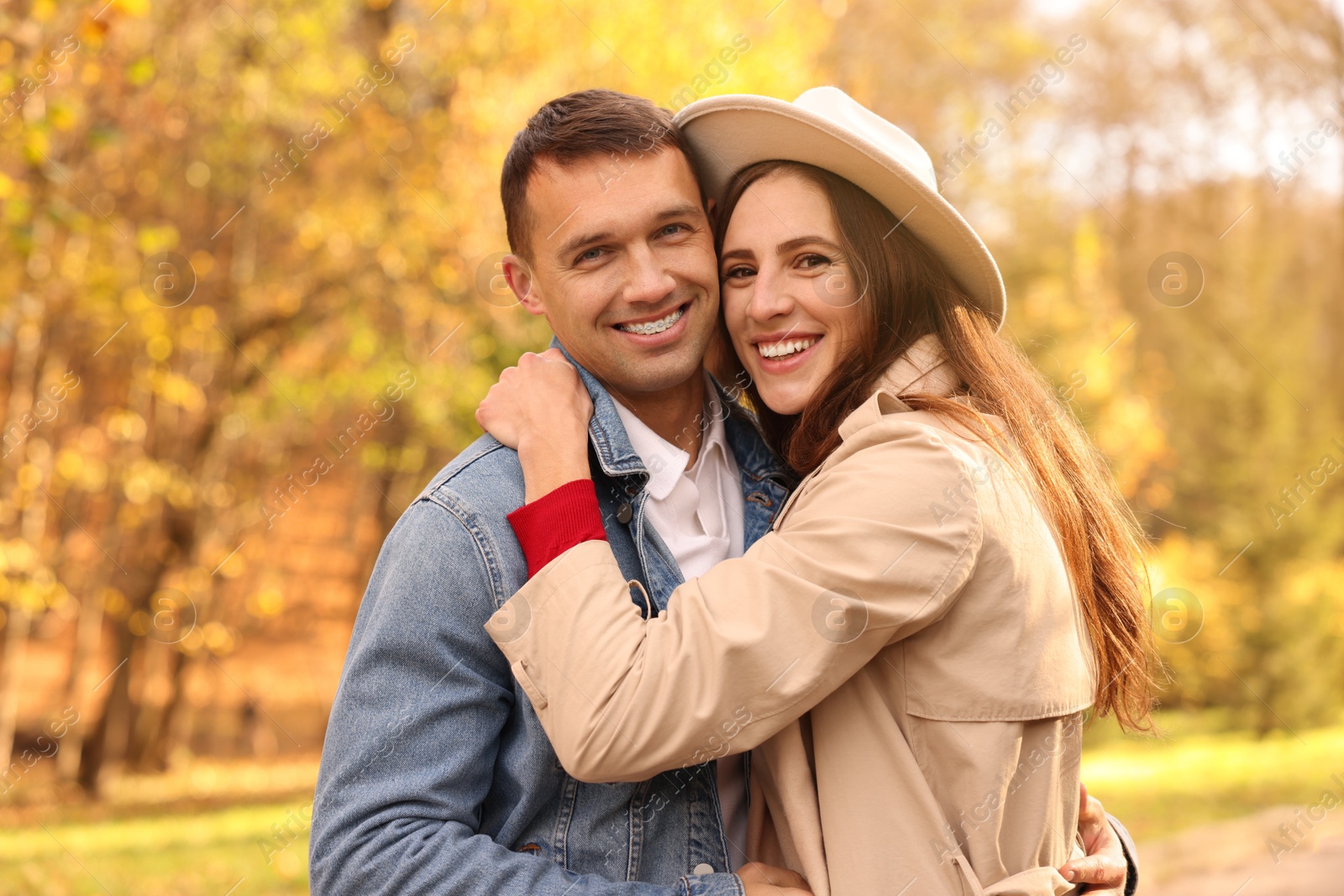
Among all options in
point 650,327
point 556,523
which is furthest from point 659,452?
point 556,523

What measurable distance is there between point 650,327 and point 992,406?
783 mm

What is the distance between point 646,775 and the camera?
187cm

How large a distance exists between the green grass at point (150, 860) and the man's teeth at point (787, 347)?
4.91 m

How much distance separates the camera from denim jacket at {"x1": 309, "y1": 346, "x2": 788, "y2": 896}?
1888 millimetres

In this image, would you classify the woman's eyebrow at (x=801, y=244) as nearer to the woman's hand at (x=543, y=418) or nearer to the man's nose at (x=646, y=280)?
the man's nose at (x=646, y=280)

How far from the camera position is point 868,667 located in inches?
Answer: 80.5

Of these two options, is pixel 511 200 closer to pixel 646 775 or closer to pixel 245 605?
pixel 646 775

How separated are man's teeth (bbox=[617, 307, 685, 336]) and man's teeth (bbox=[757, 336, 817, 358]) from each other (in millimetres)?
238

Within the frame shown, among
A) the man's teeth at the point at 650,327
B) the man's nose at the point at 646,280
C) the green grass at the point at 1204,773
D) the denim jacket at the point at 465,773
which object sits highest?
the man's nose at the point at 646,280

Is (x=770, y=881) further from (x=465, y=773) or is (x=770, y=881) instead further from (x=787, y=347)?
(x=787, y=347)

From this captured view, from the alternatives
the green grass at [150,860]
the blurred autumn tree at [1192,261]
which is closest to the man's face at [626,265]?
the green grass at [150,860]

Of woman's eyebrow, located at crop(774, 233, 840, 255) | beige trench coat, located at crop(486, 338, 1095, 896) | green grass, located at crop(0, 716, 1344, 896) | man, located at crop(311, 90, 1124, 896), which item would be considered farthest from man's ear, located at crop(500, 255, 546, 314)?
green grass, located at crop(0, 716, 1344, 896)

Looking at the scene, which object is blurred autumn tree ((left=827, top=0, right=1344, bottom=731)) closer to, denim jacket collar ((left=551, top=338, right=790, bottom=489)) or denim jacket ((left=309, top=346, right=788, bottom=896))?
denim jacket collar ((left=551, top=338, right=790, bottom=489))

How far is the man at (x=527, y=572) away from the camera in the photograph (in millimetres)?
1907
